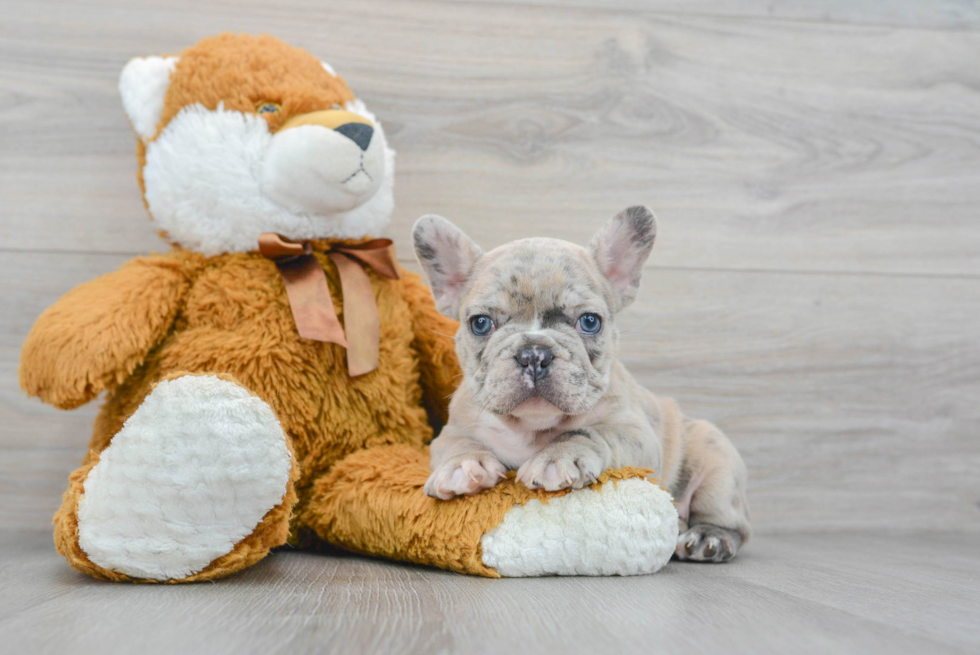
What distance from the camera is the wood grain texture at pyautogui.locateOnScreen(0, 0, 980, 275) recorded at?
7.24 ft

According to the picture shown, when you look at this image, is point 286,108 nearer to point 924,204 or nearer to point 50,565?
point 50,565

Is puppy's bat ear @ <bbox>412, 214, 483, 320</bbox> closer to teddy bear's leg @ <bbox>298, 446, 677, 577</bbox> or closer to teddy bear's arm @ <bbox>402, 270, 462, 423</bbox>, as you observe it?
teddy bear's arm @ <bbox>402, 270, 462, 423</bbox>

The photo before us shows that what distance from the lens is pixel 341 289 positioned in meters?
1.87

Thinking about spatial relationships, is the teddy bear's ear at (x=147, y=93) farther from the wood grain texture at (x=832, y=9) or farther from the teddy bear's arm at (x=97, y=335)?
the wood grain texture at (x=832, y=9)

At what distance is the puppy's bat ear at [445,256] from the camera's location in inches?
69.5

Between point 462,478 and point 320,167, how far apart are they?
2.49 ft

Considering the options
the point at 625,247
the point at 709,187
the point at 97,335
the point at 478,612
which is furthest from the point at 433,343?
the point at 709,187

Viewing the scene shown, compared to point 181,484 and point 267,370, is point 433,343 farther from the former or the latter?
point 181,484

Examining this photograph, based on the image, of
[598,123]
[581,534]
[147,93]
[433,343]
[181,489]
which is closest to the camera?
[181,489]

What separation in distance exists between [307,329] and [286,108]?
0.53 meters

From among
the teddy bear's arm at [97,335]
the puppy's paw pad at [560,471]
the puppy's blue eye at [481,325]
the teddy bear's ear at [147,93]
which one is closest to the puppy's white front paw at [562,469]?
the puppy's paw pad at [560,471]

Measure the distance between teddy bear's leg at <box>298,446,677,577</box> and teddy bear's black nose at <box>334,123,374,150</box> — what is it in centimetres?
81

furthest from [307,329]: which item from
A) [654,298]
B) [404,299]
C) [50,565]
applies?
[654,298]

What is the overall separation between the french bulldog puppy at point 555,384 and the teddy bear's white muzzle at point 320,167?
0.19m
